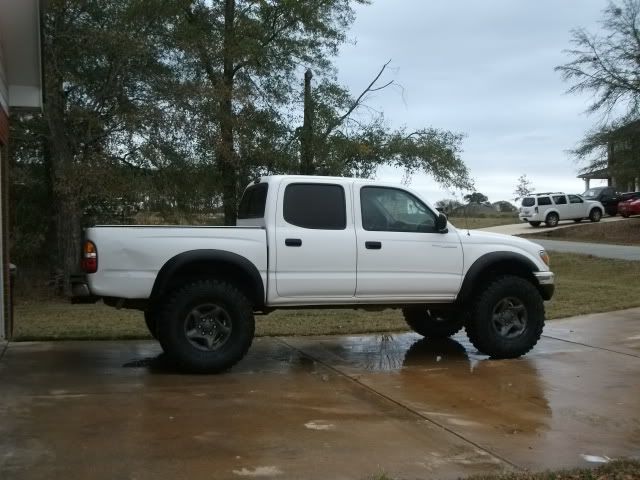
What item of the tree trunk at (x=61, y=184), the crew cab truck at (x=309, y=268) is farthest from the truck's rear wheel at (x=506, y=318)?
the tree trunk at (x=61, y=184)

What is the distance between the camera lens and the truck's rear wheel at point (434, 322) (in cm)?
985

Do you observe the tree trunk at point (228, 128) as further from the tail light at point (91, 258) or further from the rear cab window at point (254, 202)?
the tail light at point (91, 258)

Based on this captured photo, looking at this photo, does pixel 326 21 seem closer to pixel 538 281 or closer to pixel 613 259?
pixel 613 259

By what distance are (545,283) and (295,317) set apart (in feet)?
15.6

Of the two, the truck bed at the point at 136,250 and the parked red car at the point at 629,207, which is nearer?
the truck bed at the point at 136,250

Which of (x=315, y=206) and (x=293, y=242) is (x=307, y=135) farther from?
(x=293, y=242)

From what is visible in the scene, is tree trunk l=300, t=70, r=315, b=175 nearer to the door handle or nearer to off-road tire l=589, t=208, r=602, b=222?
the door handle

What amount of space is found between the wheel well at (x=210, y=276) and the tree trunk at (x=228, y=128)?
11.2 metres

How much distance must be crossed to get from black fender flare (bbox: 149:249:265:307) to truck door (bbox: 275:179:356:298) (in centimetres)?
24

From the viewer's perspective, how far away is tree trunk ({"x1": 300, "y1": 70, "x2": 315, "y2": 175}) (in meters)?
21.6

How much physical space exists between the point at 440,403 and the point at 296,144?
15.7 m

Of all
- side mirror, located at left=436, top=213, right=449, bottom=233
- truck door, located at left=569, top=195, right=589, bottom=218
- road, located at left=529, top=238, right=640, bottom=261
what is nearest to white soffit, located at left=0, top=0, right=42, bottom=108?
side mirror, located at left=436, top=213, right=449, bottom=233

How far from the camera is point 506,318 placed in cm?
859

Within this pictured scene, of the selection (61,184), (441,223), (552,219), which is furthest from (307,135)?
(552,219)
